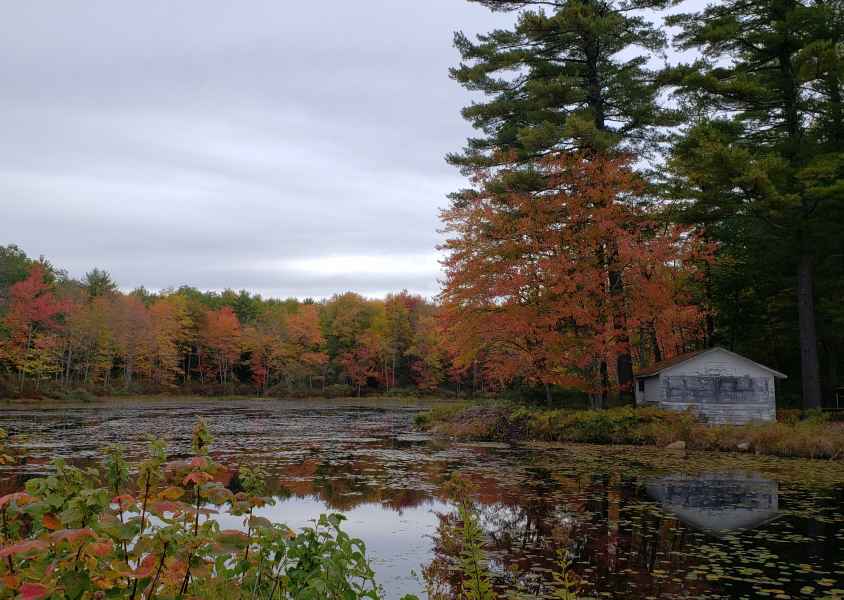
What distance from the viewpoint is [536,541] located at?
9531 millimetres

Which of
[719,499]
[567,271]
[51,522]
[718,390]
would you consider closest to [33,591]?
[51,522]

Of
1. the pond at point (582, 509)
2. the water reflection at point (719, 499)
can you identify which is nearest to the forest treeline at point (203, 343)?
the pond at point (582, 509)

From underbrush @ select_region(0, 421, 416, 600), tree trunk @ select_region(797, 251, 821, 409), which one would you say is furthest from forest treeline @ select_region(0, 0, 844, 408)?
underbrush @ select_region(0, 421, 416, 600)

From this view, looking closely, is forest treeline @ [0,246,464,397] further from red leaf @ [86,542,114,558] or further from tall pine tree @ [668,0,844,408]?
red leaf @ [86,542,114,558]

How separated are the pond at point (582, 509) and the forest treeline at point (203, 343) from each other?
44.8m

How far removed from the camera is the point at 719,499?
12.9m

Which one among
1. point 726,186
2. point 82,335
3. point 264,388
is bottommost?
point 264,388

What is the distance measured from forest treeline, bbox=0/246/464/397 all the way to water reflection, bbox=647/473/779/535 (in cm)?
5391

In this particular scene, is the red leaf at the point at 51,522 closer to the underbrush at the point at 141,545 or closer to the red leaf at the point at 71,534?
the underbrush at the point at 141,545

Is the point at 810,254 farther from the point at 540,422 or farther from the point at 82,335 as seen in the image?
the point at 82,335

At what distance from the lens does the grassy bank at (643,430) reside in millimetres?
19656

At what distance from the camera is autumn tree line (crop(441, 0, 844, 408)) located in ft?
82.0

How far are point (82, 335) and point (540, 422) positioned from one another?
5309 centimetres

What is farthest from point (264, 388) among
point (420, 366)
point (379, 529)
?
point (379, 529)
